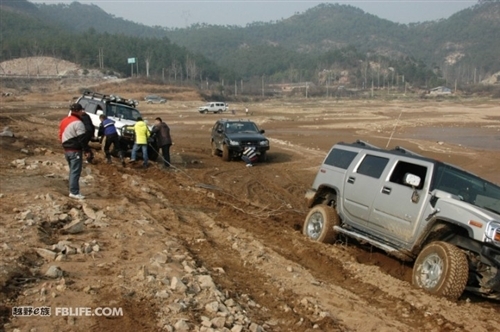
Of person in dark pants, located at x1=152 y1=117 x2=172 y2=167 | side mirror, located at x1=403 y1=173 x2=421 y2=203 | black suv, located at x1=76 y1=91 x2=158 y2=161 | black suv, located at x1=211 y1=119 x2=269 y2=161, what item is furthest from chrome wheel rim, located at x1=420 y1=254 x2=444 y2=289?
black suv, located at x1=211 y1=119 x2=269 y2=161

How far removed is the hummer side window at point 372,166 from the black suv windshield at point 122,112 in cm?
1294

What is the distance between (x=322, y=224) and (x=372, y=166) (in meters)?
1.37

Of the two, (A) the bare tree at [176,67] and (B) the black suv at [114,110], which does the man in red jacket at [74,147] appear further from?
(A) the bare tree at [176,67]

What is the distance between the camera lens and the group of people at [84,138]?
10.7 m

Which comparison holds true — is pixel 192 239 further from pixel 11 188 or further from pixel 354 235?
pixel 11 188

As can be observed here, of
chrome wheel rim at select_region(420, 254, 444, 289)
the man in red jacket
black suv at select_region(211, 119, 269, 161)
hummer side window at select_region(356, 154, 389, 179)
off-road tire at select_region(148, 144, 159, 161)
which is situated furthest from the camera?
black suv at select_region(211, 119, 269, 161)

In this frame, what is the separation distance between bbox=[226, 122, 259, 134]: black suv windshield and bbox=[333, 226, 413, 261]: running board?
45.2ft

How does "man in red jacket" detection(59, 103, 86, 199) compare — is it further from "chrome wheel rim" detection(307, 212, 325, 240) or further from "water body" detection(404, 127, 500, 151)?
"water body" detection(404, 127, 500, 151)

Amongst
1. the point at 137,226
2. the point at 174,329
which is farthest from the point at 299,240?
the point at 174,329

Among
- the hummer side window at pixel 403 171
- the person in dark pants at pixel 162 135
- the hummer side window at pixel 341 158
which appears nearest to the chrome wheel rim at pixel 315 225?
the hummer side window at pixel 341 158

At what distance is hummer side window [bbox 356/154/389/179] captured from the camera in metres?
9.24

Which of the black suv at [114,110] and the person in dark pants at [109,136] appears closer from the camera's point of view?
the person in dark pants at [109,136]

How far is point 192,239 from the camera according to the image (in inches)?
359

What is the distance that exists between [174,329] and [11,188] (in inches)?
266
